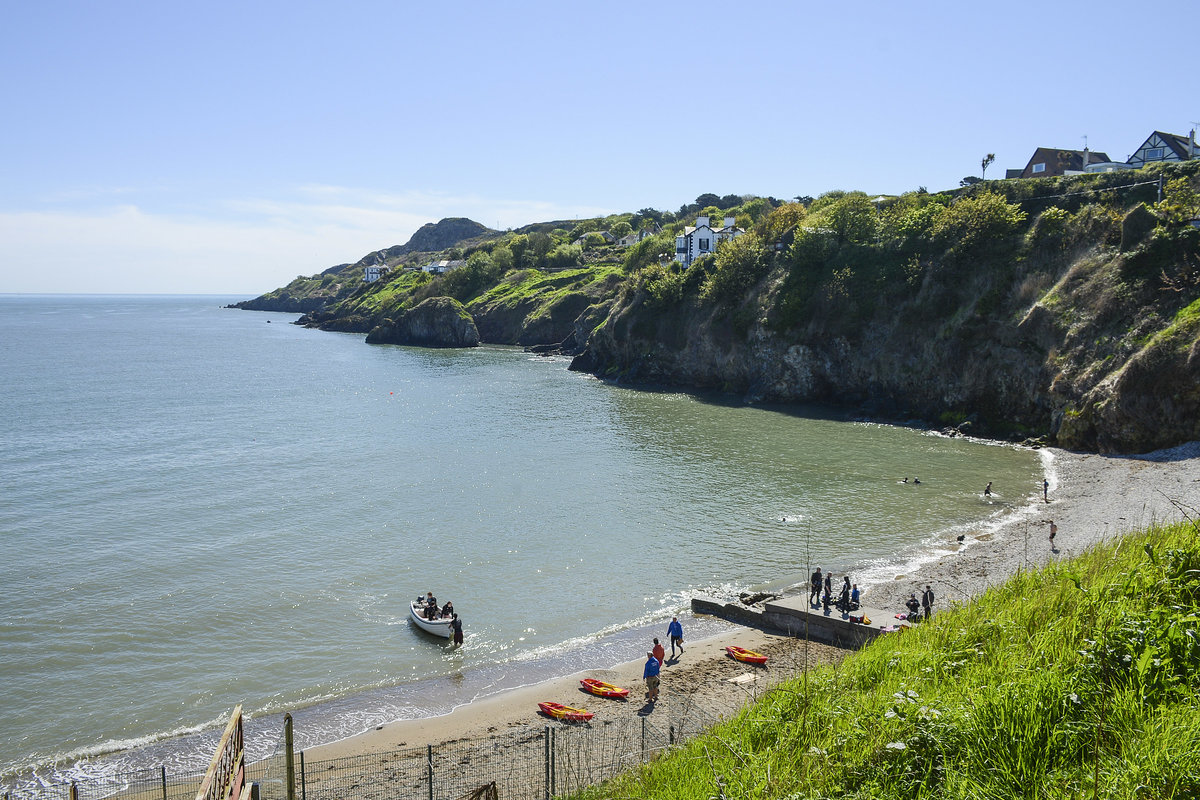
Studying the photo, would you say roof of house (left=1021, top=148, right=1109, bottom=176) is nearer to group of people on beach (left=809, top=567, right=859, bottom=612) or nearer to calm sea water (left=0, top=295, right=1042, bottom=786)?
calm sea water (left=0, top=295, right=1042, bottom=786)

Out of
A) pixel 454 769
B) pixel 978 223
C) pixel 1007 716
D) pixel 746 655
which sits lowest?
pixel 454 769

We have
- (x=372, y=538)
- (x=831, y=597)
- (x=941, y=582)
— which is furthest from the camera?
(x=372, y=538)

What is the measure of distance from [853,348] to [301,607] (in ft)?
197

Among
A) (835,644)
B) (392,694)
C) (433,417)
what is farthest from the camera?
(433,417)

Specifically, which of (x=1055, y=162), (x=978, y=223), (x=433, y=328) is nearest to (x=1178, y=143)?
(x=1055, y=162)

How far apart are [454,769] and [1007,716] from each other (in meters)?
14.4

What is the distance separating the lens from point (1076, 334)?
175 ft

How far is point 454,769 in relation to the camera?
707 inches

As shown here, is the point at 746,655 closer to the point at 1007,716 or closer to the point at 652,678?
the point at 652,678

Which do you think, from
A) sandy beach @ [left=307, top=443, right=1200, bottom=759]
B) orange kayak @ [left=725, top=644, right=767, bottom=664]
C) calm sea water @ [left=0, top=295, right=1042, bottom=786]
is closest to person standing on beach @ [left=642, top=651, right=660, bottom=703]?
sandy beach @ [left=307, top=443, right=1200, bottom=759]

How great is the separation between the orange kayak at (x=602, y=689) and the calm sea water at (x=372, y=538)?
220 cm

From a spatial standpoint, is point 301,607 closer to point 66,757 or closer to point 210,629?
point 210,629

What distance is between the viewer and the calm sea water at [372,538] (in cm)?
2289

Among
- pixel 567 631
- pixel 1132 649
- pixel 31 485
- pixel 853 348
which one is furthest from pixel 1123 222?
pixel 31 485
